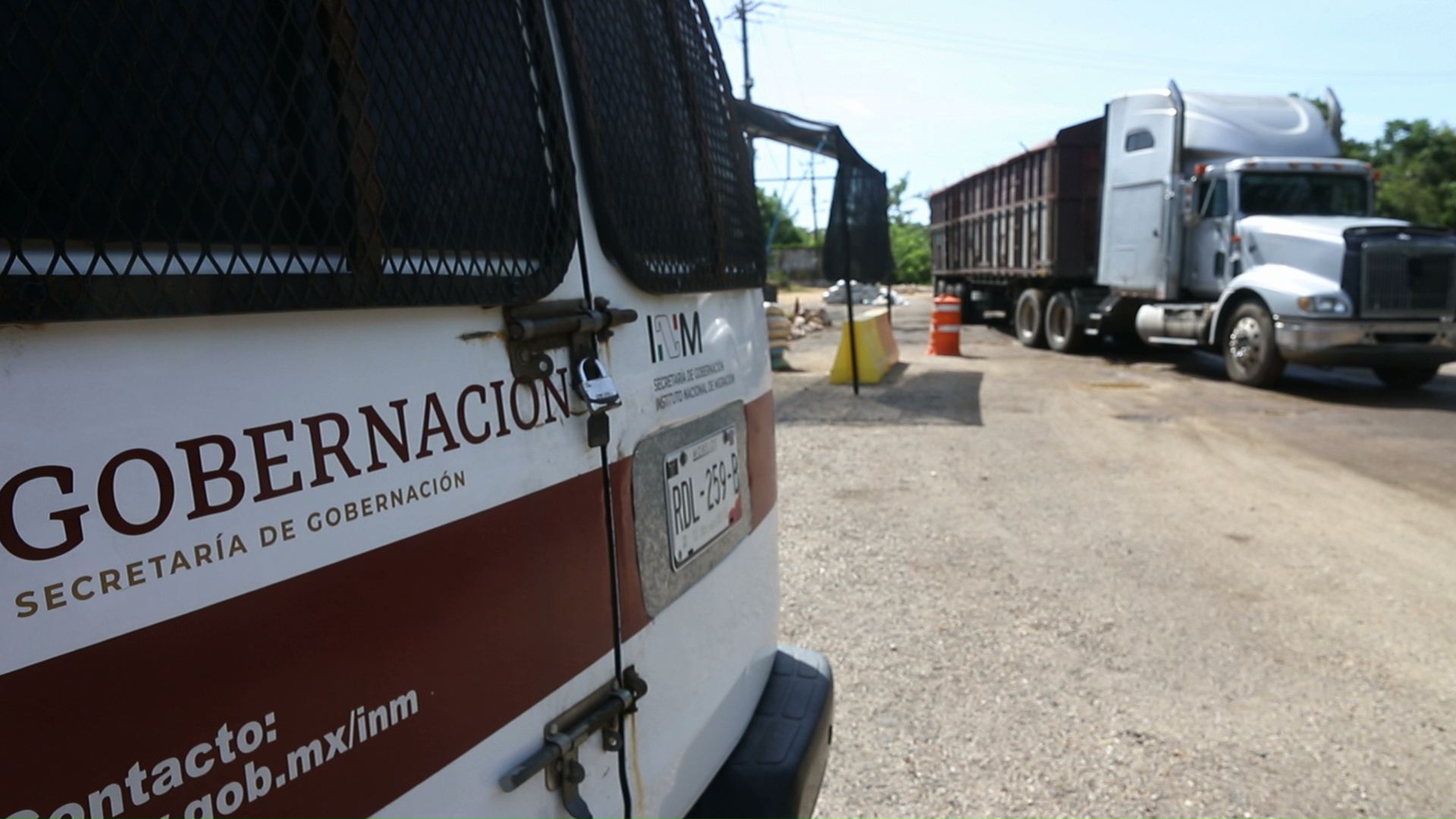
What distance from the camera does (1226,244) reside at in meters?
11.9

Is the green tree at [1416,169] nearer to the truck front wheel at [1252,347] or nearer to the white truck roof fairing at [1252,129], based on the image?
the white truck roof fairing at [1252,129]

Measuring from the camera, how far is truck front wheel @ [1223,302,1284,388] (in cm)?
1072

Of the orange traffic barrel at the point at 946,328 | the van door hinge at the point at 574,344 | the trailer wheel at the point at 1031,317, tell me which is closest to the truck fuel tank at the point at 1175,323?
the orange traffic barrel at the point at 946,328

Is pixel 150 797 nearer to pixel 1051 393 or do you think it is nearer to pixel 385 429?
pixel 385 429

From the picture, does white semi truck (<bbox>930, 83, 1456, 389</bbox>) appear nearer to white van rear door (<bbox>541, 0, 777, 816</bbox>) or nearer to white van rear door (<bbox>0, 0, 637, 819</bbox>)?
white van rear door (<bbox>541, 0, 777, 816</bbox>)

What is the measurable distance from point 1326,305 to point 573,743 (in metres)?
11.1

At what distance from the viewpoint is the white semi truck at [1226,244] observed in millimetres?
10180

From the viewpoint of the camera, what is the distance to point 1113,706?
3.42 metres

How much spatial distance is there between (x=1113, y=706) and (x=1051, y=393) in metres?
8.00

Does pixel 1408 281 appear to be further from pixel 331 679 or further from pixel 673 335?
pixel 331 679

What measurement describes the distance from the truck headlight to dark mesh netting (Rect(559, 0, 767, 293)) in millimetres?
10032

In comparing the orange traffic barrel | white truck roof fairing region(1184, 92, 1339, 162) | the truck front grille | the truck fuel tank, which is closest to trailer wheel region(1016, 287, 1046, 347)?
the orange traffic barrel

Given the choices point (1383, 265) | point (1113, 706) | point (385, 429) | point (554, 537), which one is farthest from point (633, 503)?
point (1383, 265)

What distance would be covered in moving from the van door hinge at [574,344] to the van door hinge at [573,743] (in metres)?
0.43
